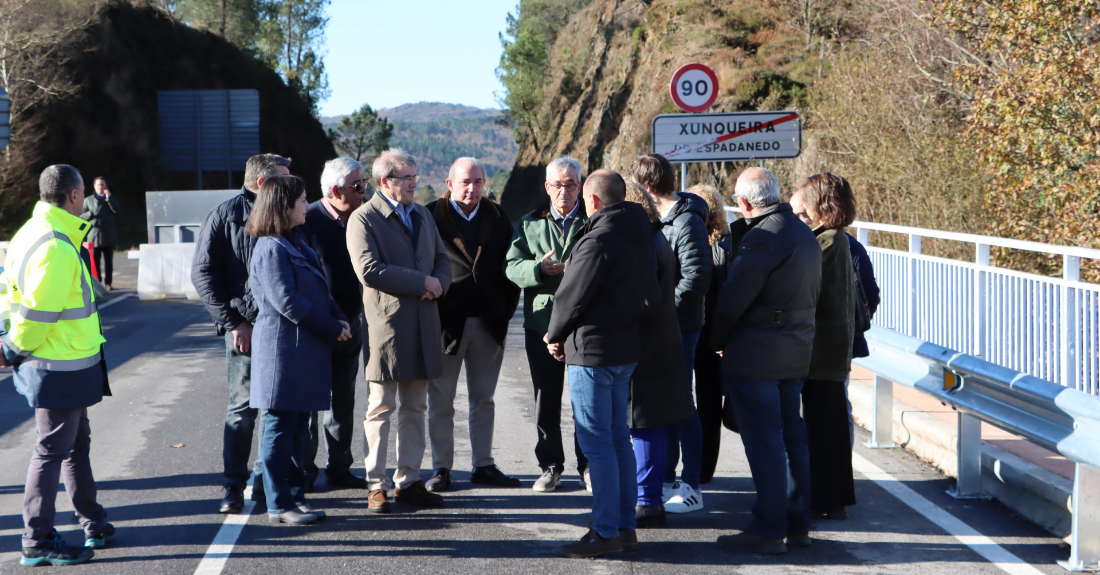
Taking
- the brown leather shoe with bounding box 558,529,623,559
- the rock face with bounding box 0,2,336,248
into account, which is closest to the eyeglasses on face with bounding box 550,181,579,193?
the brown leather shoe with bounding box 558,529,623,559

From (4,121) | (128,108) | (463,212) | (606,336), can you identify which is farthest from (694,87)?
(128,108)

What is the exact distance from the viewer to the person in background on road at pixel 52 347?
4.41 metres

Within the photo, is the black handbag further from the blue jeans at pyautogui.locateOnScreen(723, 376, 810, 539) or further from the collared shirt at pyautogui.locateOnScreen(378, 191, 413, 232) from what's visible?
the collared shirt at pyautogui.locateOnScreen(378, 191, 413, 232)

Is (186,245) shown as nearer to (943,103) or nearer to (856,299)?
(856,299)

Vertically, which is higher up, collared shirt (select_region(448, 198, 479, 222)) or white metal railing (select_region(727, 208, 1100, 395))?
collared shirt (select_region(448, 198, 479, 222))

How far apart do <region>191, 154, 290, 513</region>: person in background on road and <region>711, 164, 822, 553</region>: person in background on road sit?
2.60 meters

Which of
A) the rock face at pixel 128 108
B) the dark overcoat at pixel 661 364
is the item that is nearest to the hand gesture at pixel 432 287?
the dark overcoat at pixel 661 364

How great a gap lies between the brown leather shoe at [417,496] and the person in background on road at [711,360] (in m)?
1.60

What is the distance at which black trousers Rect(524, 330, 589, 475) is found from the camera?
18.6 feet

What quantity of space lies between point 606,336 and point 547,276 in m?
0.99

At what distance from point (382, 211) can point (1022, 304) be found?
3694mm

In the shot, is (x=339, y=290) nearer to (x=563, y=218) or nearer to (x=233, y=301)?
(x=233, y=301)

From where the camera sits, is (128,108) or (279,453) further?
(128,108)

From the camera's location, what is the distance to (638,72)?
42.0 meters
